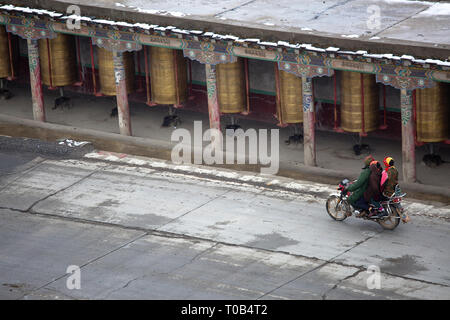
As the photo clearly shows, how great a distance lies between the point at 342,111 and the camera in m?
28.3

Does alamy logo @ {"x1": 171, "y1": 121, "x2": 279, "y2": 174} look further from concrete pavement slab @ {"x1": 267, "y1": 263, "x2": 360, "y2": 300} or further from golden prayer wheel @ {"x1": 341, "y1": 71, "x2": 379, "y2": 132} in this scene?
concrete pavement slab @ {"x1": 267, "y1": 263, "x2": 360, "y2": 300}

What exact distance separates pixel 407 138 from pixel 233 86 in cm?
592

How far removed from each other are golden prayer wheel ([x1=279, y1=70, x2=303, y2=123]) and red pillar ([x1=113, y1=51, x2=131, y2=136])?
477 centimetres

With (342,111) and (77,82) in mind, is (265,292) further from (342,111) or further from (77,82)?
(77,82)

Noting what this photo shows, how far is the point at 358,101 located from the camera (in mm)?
27719

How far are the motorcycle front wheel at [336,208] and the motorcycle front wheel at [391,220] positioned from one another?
0.91 m

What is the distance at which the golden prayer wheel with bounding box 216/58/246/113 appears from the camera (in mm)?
29516

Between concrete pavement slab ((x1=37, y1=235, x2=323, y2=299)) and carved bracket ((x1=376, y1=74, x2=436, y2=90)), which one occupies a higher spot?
carved bracket ((x1=376, y1=74, x2=436, y2=90))

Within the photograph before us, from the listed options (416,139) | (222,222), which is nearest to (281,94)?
(416,139)

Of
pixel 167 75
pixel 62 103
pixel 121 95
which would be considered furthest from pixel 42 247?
pixel 62 103

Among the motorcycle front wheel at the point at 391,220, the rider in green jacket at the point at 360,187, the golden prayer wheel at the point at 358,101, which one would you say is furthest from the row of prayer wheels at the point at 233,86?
the motorcycle front wheel at the point at 391,220

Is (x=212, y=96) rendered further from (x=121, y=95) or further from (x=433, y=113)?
(x=433, y=113)

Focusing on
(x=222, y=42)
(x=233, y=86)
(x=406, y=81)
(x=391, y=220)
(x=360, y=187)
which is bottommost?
(x=391, y=220)

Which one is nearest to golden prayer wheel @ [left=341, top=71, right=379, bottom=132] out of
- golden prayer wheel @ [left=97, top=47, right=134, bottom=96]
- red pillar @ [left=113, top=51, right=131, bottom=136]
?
red pillar @ [left=113, top=51, right=131, bottom=136]
